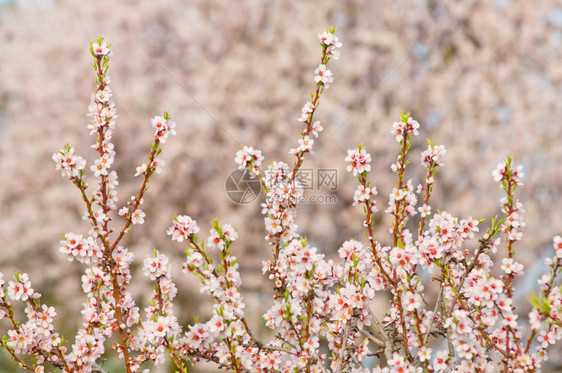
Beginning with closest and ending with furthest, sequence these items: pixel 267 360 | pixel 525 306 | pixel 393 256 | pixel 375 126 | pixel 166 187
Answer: pixel 393 256 < pixel 267 360 < pixel 525 306 < pixel 375 126 < pixel 166 187

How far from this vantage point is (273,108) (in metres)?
9.26

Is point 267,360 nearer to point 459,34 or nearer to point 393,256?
point 393,256

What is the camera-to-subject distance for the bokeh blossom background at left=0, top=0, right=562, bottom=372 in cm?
866

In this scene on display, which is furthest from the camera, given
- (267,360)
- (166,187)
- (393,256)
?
(166,187)

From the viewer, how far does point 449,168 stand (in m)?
8.66

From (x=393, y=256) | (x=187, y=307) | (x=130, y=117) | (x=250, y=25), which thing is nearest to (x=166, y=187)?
(x=130, y=117)

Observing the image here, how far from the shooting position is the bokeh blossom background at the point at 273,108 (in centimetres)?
866

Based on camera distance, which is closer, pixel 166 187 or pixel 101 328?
pixel 101 328

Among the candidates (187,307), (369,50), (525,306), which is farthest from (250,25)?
(525,306)

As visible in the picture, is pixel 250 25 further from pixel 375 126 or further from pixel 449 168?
pixel 449 168

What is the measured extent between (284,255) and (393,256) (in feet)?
2.14

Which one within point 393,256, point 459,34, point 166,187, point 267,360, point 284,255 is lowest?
point 267,360

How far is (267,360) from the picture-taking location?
2479mm

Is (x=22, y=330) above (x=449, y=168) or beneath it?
beneath
